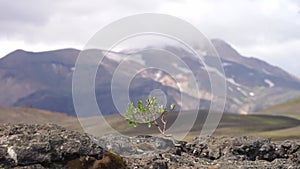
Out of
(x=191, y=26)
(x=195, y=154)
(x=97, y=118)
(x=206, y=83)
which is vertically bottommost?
(x=195, y=154)

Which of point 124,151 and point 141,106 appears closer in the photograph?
point 124,151

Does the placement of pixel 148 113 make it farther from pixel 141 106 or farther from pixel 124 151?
pixel 124 151

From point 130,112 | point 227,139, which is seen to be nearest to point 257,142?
point 227,139

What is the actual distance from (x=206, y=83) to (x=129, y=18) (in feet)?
28.2

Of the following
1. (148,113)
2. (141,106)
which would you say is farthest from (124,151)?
(148,113)

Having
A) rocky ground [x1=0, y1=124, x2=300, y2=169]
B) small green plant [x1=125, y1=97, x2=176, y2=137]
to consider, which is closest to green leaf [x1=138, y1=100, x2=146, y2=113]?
small green plant [x1=125, y1=97, x2=176, y2=137]

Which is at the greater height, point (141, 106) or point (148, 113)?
point (141, 106)

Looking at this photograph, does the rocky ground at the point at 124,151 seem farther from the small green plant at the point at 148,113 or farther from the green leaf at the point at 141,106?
the green leaf at the point at 141,106

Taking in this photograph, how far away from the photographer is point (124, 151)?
26.5 m

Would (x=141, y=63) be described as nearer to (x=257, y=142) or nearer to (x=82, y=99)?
(x=82, y=99)

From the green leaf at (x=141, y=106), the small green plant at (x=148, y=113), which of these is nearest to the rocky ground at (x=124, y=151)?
the small green plant at (x=148, y=113)

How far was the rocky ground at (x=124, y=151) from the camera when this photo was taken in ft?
66.4

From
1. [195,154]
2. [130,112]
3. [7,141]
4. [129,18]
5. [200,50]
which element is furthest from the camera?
[195,154]

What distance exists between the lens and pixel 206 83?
2858 centimetres
